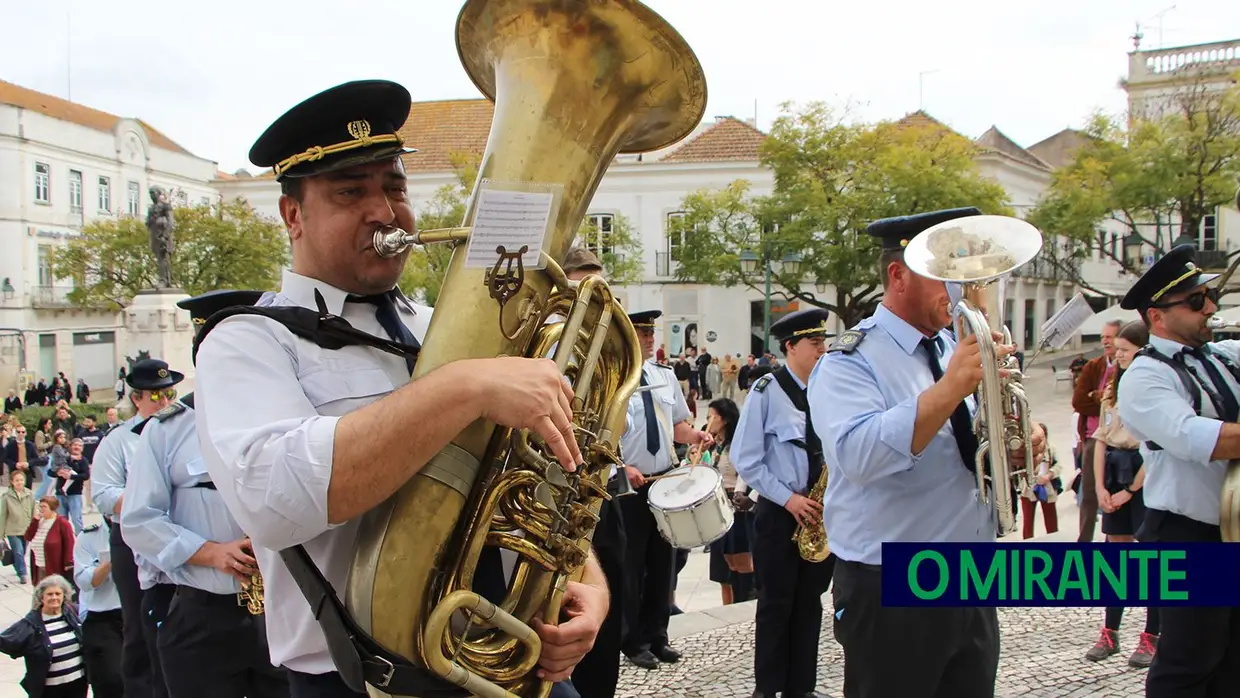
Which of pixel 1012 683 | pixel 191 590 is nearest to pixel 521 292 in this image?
pixel 191 590

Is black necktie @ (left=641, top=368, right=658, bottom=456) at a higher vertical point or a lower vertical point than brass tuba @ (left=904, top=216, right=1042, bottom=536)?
lower

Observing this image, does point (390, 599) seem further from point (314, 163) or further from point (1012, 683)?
point (1012, 683)

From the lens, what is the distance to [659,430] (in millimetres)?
6391

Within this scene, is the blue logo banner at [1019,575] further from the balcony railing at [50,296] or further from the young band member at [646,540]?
the balcony railing at [50,296]

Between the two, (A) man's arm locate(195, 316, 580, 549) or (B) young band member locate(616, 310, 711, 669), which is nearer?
(A) man's arm locate(195, 316, 580, 549)

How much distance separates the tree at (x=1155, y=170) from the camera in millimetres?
21805

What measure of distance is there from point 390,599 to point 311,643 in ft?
1.18

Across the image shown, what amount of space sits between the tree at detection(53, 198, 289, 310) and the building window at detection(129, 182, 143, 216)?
937cm

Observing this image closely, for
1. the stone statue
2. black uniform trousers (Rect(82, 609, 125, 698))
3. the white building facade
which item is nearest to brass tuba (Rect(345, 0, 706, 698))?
black uniform trousers (Rect(82, 609, 125, 698))

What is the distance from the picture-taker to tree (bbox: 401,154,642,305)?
28875 millimetres

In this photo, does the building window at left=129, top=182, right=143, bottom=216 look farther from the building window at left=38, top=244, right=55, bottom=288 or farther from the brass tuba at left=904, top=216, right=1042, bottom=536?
the brass tuba at left=904, top=216, right=1042, bottom=536

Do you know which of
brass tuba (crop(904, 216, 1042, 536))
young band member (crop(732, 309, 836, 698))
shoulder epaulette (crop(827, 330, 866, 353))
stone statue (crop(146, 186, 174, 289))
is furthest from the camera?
stone statue (crop(146, 186, 174, 289))

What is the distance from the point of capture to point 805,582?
552 cm

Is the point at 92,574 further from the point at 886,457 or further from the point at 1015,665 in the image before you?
the point at 1015,665
